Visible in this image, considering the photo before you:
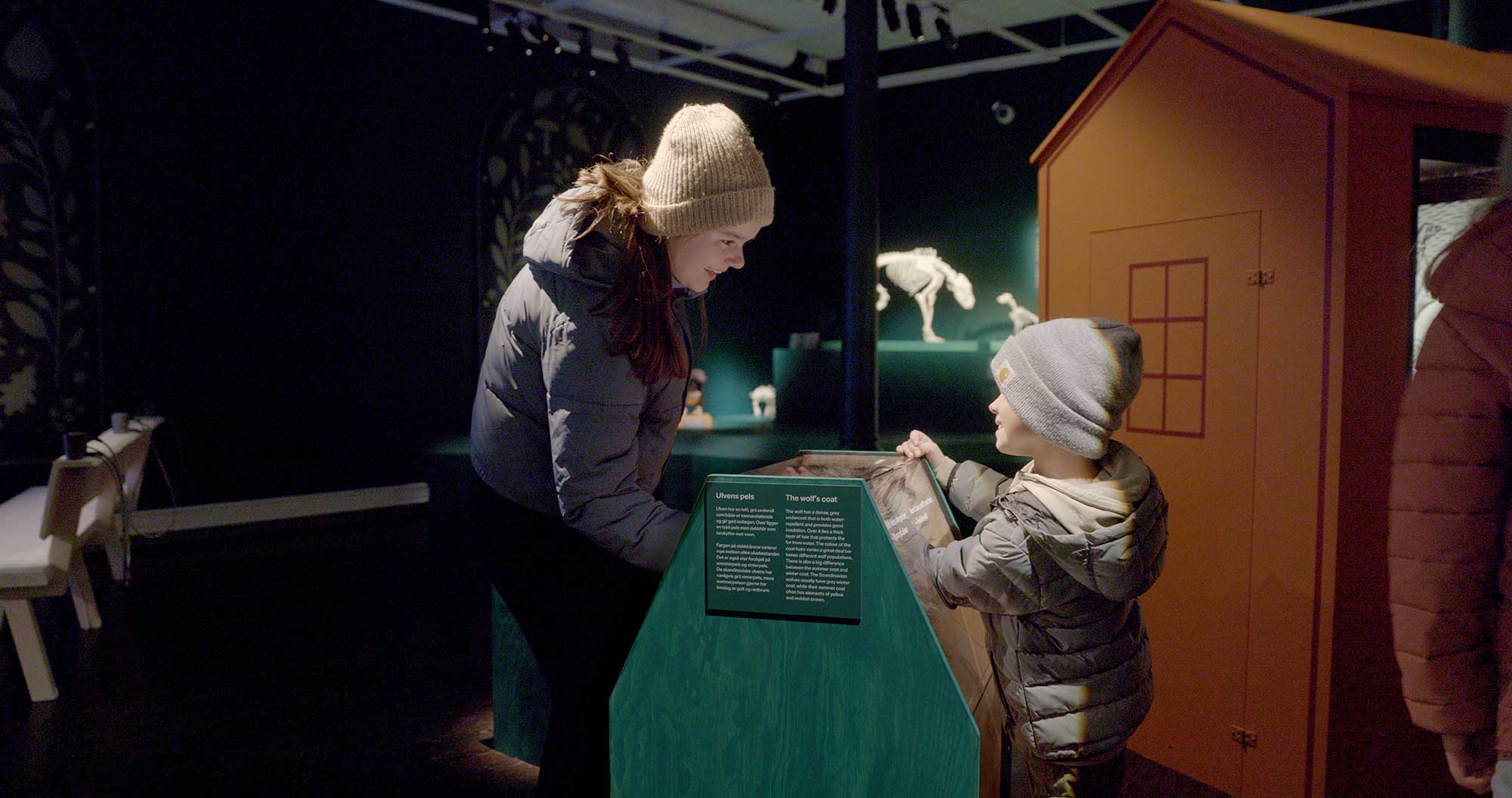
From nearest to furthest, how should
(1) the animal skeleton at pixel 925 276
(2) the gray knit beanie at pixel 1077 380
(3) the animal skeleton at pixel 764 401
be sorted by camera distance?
(2) the gray knit beanie at pixel 1077 380 → (1) the animal skeleton at pixel 925 276 → (3) the animal skeleton at pixel 764 401

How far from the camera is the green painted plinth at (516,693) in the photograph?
8.08ft

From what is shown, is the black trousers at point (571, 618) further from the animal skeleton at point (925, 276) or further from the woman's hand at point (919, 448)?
the animal skeleton at point (925, 276)

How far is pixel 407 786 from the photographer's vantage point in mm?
2604

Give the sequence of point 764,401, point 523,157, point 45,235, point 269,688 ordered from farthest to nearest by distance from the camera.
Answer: point 764,401, point 523,157, point 45,235, point 269,688

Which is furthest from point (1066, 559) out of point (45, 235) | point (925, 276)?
point (925, 276)

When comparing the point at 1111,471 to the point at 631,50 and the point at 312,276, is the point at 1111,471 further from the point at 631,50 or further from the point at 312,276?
the point at 631,50

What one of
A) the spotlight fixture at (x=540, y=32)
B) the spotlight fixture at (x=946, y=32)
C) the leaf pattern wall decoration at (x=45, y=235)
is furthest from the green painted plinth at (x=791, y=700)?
the spotlight fixture at (x=946, y=32)

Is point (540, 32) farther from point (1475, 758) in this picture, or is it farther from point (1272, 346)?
point (1475, 758)

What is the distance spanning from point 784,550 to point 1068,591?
53 centimetres

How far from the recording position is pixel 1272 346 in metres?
2.15

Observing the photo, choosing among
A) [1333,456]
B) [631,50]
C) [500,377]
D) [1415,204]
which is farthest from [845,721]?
A: [631,50]

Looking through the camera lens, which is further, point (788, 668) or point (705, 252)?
point (705, 252)

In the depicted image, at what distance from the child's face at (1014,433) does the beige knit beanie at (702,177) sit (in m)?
0.52

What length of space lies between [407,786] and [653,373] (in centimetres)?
179
